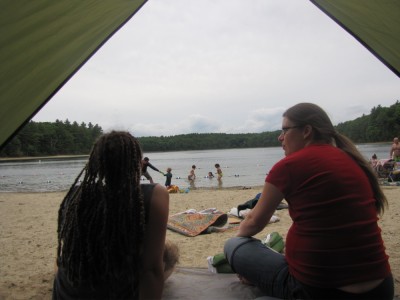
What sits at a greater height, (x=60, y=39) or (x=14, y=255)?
(x=60, y=39)

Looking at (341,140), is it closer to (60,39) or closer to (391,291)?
(391,291)

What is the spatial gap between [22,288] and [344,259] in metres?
2.69

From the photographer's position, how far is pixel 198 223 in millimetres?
5164

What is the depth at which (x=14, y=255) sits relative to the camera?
4117 mm

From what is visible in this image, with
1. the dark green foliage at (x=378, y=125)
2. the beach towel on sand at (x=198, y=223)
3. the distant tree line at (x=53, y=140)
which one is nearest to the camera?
the beach towel on sand at (x=198, y=223)

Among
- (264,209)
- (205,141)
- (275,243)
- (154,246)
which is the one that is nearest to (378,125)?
(205,141)

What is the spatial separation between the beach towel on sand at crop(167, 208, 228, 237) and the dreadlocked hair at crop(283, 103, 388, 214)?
3.32 meters

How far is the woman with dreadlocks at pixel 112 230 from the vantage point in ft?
4.59

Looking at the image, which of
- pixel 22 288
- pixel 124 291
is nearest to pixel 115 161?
pixel 124 291

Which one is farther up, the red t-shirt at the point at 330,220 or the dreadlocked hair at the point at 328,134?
the dreadlocked hair at the point at 328,134

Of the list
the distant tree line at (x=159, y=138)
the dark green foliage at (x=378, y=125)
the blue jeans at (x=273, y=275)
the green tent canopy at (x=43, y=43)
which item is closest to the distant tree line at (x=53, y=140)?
the distant tree line at (x=159, y=138)

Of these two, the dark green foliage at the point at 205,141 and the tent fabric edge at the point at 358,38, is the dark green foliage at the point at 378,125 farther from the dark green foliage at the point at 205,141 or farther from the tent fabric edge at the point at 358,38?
the tent fabric edge at the point at 358,38

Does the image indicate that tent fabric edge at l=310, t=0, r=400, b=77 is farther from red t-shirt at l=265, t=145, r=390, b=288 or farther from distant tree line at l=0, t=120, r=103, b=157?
distant tree line at l=0, t=120, r=103, b=157

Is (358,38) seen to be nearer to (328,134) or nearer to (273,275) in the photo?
(328,134)
